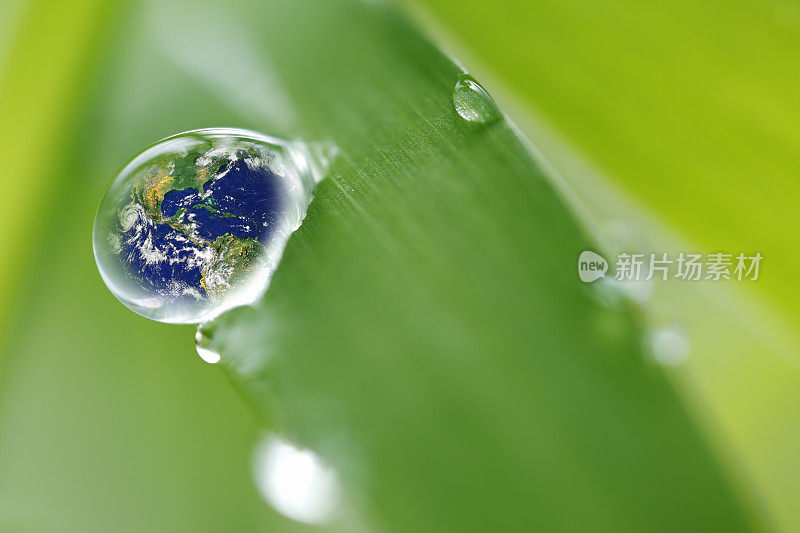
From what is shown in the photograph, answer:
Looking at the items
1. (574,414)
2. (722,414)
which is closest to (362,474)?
(574,414)

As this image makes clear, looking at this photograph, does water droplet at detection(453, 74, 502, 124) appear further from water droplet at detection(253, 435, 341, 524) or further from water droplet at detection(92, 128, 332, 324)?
water droplet at detection(253, 435, 341, 524)

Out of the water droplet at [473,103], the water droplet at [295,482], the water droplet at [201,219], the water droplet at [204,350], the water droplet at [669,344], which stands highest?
the water droplet at [473,103]

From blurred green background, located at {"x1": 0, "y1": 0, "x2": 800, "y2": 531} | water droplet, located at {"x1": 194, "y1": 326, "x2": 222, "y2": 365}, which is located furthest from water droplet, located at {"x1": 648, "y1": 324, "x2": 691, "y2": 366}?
water droplet, located at {"x1": 194, "y1": 326, "x2": 222, "y2": 365}

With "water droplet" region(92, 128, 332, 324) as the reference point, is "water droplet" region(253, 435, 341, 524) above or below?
Answer: below

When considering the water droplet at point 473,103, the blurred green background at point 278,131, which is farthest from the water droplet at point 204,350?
the water droplet at point 473,103

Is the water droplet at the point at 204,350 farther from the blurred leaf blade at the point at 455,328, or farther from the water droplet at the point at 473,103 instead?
the water droplet at the point at 473,103

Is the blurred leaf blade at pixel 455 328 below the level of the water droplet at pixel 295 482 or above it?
above

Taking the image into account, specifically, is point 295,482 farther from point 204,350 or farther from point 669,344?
point 669,344
